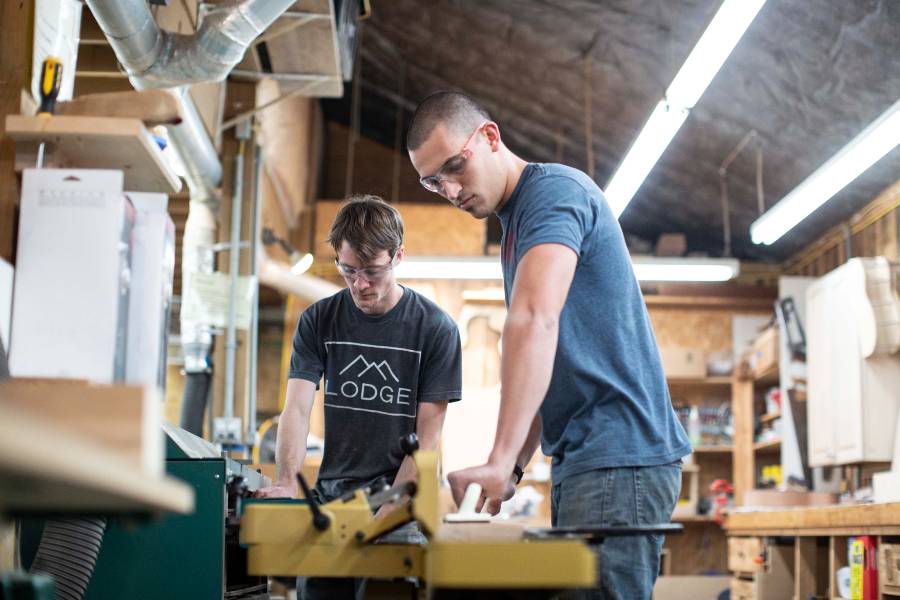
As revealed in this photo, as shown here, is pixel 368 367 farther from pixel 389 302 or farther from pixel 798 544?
pixel 798 544

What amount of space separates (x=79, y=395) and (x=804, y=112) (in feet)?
20.3

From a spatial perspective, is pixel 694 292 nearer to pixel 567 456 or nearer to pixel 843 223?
pixel 843 223


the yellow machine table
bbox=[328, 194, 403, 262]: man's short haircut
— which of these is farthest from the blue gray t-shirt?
bbox=[328, 194, 403, 262]: man's short haircut

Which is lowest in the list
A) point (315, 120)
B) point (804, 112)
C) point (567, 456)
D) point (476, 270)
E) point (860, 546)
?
point (860, 546)

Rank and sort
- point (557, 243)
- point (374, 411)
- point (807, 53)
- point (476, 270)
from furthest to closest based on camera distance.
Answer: point (476, 270) → point (807, 53) → point (374, 411) → point (557, 243)

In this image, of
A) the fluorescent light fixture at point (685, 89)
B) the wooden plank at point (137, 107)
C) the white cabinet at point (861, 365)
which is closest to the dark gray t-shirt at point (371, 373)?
Answer: the wooden plank at point (137, 107)

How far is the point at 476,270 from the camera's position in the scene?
7629 mm

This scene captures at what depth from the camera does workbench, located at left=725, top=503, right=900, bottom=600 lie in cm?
486

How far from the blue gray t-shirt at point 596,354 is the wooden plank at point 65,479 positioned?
3.46ft

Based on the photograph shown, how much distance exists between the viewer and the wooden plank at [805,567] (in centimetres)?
608

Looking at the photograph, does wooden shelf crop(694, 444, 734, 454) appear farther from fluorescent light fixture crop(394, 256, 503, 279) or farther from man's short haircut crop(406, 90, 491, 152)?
man's short haircut crop(406, 90, 491, 152)

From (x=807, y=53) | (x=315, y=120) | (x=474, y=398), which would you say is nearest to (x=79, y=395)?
(x=807, y=53)

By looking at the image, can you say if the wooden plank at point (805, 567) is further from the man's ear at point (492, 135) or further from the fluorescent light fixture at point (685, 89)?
the man's ear at point (492, 135)

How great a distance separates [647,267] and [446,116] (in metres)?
5.29
